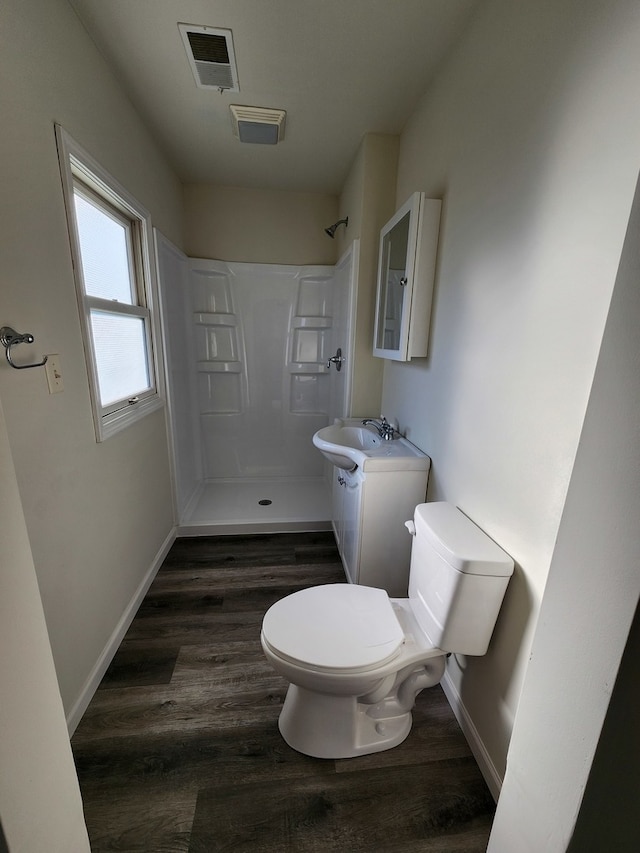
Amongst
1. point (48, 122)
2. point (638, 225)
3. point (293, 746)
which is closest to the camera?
point (638, 225)

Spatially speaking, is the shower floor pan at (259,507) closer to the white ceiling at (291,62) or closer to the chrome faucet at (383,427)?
the chrome faucet at (383,427)

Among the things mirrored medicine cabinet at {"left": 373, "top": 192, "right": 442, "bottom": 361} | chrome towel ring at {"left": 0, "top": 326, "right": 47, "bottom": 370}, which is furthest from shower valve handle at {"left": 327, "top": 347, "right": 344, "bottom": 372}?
chrome towel ring at {"left": 0, "top": 326, "right": 47, "bottom": 370}

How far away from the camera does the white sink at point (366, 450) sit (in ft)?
5.32

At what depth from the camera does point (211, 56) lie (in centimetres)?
149

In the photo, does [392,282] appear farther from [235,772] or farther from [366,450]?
[235,772]

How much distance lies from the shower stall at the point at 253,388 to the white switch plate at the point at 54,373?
1333 millimetres

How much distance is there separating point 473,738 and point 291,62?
8.86 feet

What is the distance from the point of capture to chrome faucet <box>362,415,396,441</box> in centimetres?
194

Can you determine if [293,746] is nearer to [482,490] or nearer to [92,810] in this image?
[92,810]

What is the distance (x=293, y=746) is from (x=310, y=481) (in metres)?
2.24

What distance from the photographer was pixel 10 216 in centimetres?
98

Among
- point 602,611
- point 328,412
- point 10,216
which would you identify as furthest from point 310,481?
point 602,611

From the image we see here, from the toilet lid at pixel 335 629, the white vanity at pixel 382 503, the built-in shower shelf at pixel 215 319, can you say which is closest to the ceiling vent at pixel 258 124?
the built-in shower shelf at pixel 215 319

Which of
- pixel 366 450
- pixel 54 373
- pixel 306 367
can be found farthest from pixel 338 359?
pixel 54 373
